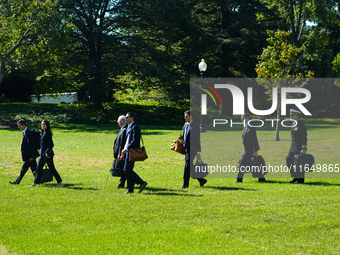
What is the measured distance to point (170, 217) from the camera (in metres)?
7.08

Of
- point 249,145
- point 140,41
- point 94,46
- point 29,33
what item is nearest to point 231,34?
point 140,41

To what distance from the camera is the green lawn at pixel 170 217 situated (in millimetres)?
5613

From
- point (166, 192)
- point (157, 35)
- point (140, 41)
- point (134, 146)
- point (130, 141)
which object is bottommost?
point (166, 192)

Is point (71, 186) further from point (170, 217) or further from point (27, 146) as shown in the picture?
point (170, 217)

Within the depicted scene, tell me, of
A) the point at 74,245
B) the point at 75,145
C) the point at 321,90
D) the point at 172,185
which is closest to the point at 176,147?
the point at 172,185

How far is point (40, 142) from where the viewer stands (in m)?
10.5

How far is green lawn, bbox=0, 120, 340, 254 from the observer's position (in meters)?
5.61

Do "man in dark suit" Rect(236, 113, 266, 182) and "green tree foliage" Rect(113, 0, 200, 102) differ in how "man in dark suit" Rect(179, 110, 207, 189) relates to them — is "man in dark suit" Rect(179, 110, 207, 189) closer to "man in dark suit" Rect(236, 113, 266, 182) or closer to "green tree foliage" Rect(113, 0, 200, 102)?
"man in dark suit" Rect(236, 113, 266, 182)

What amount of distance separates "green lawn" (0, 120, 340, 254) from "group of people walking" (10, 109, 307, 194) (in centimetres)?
36

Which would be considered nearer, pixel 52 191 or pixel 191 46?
pixel 52 191

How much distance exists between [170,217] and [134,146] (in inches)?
95.9

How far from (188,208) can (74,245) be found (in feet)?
8.80

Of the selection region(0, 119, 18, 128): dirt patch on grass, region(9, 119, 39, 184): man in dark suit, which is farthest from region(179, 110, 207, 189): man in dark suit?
region(0, 119, 18, 128): dirt patch on grass

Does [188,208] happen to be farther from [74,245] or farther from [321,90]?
[321,90]
